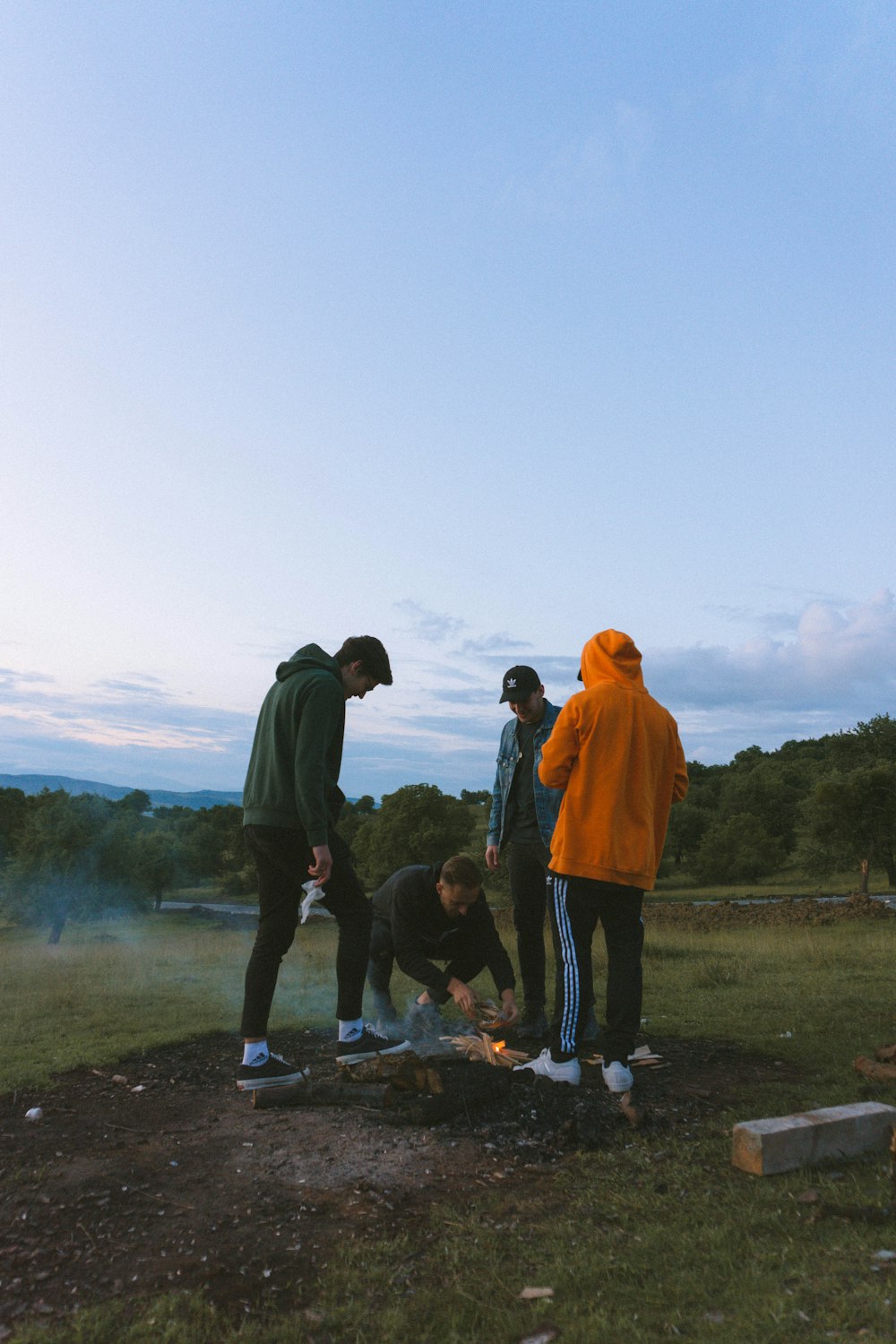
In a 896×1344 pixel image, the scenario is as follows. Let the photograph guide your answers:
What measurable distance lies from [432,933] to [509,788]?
1.11m

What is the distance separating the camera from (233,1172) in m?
3.52

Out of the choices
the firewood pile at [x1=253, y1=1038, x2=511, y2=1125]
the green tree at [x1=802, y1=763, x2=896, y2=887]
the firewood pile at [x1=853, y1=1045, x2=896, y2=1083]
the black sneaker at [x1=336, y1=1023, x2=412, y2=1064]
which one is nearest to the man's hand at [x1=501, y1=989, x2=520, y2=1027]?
the black sneaker at [x1=336, y1=1023, x2=412, y2=1064]

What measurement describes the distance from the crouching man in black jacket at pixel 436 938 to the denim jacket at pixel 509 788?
57cm

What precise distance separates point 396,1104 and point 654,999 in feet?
12.8

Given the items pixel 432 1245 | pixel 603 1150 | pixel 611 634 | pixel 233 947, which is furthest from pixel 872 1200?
pixel 233 947

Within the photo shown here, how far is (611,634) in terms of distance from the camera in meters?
4.91

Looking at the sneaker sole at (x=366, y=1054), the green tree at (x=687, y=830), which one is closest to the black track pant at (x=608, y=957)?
the sneaker sole at (x=366, y=1054)

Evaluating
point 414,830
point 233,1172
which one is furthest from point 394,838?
point 233,1172

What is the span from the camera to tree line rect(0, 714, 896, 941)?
29812 millimetres

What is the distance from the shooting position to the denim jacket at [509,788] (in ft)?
19.0

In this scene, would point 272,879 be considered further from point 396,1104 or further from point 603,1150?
point 603,1150

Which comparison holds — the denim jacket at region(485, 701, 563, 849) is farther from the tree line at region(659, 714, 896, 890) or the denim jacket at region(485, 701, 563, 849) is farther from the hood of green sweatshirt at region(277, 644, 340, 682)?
the tree line at region(659, 714, 896, 890)

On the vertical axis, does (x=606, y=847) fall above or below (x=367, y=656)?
below

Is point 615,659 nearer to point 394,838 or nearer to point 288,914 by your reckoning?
point 288,914
